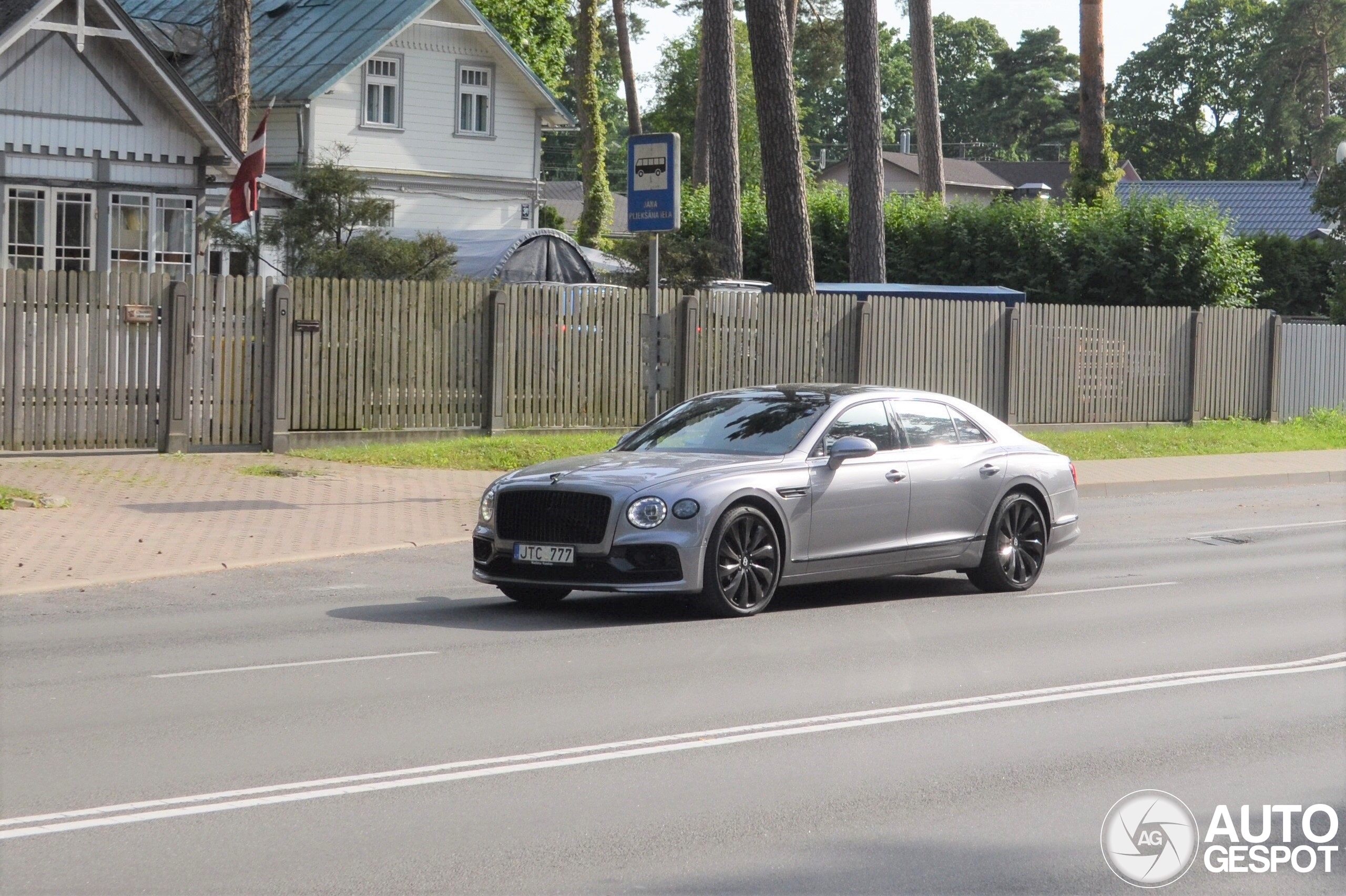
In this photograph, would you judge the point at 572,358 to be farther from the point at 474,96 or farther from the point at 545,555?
the point at 474,96

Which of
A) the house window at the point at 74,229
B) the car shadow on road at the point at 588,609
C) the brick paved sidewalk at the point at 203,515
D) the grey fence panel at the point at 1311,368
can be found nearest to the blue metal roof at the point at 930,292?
the grey fence panel at the point at 1311,368

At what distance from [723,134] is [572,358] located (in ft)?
31.0

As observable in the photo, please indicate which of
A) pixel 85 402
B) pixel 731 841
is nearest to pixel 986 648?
pixel 731 841

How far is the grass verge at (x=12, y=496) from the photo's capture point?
14.4 m

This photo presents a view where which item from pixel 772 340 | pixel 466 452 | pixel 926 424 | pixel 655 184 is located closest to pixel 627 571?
pixel 926 424

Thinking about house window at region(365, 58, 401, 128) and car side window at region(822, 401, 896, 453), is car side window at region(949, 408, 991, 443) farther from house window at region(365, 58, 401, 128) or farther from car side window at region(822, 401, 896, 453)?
house window at region(365, 58, 401, 128)

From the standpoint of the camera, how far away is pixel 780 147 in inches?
924

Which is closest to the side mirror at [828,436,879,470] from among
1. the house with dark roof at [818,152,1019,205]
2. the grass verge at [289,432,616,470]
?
the grass verge at [289,432,616,470]

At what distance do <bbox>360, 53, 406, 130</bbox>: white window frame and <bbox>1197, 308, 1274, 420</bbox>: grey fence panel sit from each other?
63.2 feet

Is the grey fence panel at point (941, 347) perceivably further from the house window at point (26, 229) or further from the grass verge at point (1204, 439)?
the house window at point (26, 229)

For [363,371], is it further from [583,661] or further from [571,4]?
[571,4]

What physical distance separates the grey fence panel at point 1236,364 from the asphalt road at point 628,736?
17.1 metres

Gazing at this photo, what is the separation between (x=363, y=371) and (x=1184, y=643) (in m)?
11.7

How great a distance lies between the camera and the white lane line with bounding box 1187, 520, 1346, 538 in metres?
16.8
